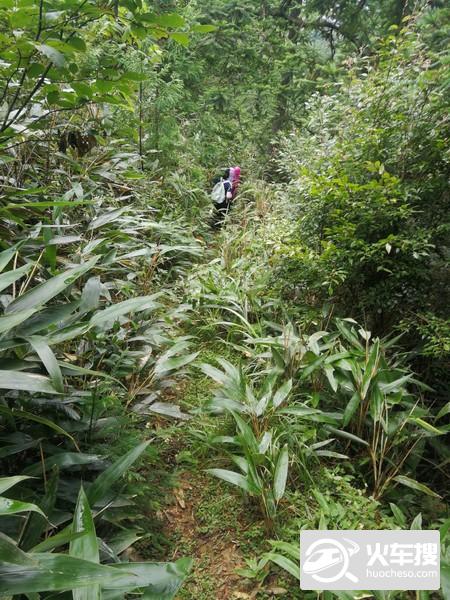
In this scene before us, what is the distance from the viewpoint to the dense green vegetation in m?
1.21

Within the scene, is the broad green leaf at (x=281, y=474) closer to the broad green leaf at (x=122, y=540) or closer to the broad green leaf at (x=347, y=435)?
the broad green leaf at (x=347, y=435)

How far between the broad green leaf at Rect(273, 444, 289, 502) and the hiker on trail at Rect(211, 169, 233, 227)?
4.04 metres

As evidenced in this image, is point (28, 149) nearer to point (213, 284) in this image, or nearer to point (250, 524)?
point (213, 284)

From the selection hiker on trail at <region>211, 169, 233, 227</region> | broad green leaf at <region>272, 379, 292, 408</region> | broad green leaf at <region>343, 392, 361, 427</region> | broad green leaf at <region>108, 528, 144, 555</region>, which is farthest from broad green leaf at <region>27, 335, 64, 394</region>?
hiker on trail at <region>211, 169, 233, 227</region>

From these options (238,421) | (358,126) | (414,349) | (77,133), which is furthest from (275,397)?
(77,133)

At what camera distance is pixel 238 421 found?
1823mm

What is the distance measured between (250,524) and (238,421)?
44cm

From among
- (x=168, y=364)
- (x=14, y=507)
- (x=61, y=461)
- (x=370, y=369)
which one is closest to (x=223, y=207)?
(x=168, y=364)

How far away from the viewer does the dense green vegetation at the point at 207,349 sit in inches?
47.8

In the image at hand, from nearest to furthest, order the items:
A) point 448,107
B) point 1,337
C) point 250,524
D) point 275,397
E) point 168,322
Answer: point 1,337
point 250,524
point 275,397
point 448,107
point 168,322

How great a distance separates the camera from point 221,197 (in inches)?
213

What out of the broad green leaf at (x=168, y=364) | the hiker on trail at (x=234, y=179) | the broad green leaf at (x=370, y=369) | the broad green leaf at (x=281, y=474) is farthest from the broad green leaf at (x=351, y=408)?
the hiker on trail at (x=234, y=179)

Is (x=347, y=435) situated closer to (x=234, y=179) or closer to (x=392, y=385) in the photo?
(x=392, y=385)

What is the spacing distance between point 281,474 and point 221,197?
173 inches
